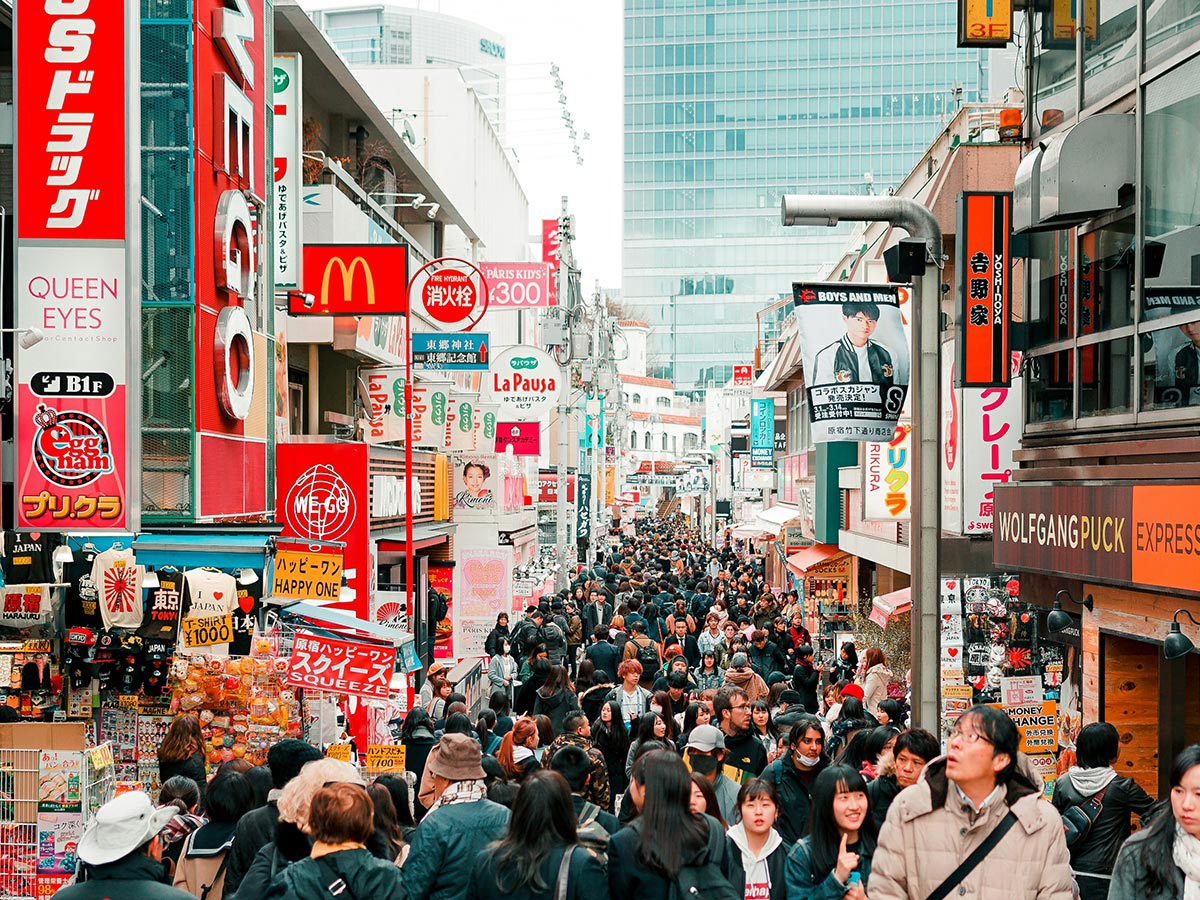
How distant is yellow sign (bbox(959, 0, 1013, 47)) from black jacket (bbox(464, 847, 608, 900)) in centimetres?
886

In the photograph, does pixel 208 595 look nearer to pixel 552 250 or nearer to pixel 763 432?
pixel 552 250

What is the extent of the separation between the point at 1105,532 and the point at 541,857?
6.23 m

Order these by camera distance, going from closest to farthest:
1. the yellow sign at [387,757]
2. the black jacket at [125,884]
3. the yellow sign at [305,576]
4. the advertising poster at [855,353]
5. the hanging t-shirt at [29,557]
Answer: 1. the black jacket at [125,884]
2. the advertising poster at [855,353]
3. the yellow sign at [387,757]
4. the hanging t-shirt at [29,557]
5. the yellow sign at [305,576]

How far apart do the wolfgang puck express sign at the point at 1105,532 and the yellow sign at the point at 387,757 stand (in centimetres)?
547

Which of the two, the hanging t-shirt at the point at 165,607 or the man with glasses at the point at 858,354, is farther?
the hanging t-shirt at the point at 165,607

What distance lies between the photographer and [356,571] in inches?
603

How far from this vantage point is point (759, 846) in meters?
6.64

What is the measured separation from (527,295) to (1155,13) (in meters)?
13.5

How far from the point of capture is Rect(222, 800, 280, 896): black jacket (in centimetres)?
690

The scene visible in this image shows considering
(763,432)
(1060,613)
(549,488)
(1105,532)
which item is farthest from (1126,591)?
(763,432)

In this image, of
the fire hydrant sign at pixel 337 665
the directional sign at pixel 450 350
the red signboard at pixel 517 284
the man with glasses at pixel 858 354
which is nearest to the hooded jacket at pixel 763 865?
the man with glasses at pixel 858 354

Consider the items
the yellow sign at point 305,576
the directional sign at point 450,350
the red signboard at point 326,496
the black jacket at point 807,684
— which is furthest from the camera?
the directional sign at point 450,350

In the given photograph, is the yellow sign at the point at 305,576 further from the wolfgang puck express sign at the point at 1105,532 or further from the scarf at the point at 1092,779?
the scarf at the point at 1092,779

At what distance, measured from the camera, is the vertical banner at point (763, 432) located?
48.0m
